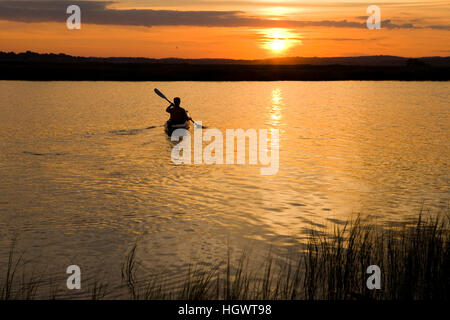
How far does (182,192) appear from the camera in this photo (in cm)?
1552

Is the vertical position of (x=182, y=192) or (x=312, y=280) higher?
(x=182, y=192)

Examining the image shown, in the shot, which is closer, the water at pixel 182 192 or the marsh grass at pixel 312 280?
the marsh grass at pixel 312 280

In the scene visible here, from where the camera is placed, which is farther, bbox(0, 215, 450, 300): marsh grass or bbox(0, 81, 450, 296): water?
bbox(0, 81, 450, 296): water

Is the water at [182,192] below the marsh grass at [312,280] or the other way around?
the other way around

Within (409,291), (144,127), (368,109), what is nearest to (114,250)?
(409,291)

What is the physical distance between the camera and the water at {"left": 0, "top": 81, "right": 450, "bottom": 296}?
10.8m

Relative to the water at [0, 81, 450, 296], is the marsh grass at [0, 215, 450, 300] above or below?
below

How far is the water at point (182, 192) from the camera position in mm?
10789

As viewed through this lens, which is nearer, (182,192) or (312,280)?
(312,280)

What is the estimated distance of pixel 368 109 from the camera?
1818 inches

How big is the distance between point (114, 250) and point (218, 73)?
10552cm

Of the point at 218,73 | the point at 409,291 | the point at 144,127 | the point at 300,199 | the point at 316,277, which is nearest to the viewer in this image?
the point at 409,291
